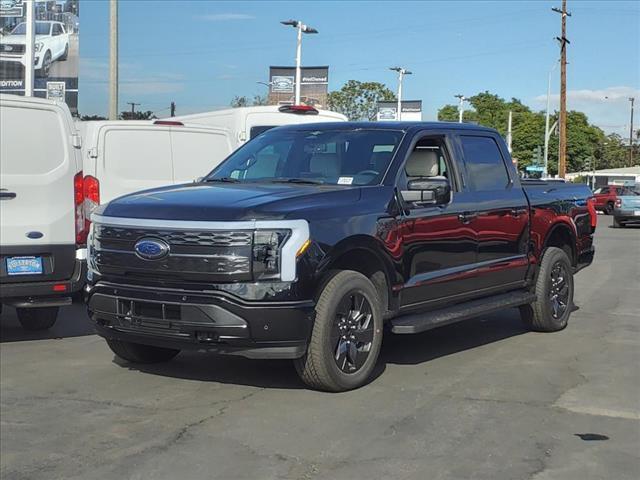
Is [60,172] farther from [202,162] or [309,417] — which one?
[309,417]

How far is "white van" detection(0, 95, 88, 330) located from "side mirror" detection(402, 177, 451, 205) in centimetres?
324

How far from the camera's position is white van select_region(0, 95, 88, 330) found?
7.31 m

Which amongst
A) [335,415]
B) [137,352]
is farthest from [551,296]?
[137,352]

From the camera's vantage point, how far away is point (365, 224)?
5984 millimetres

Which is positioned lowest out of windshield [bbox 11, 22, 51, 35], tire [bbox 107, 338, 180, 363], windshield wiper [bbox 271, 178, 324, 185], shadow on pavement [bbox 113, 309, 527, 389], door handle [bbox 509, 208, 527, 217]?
shadow on pavement [bbox 113, 309, 527, 389]

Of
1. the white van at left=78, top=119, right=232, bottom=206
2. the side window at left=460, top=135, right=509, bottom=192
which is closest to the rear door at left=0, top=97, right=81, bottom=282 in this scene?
the white van at left=78, top=119, right=232, bottom=206

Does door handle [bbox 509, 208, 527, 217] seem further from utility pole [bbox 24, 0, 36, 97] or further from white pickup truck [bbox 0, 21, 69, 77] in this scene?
white pickup truck [bbox 0, 21, 69, 77]

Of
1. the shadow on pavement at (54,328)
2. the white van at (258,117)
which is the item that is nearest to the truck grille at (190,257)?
the shadow on pavement at (54,328)

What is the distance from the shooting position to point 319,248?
560 centimetres

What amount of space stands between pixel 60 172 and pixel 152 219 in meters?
2.40

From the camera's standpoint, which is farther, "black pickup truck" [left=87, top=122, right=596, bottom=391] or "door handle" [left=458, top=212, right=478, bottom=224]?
"door handle" [left=458, top=212, right=478, bottom=224]

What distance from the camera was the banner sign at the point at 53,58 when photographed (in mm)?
27828

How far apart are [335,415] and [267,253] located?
Result: 1167mm

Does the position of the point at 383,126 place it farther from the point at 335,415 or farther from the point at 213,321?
the point at 335,415
